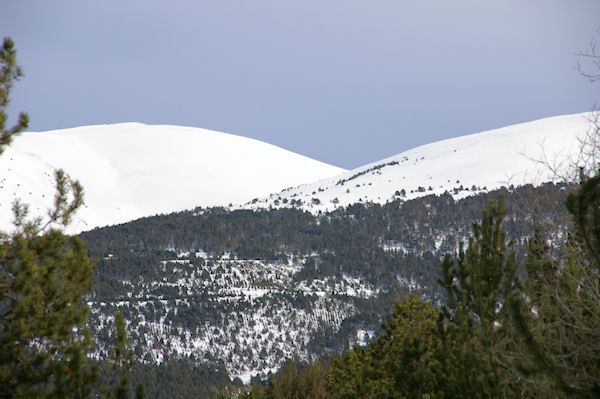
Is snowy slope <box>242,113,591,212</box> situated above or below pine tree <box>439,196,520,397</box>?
above

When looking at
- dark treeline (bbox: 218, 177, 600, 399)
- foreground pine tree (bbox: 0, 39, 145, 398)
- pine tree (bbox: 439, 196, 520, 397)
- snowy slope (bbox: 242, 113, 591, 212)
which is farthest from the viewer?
snowy slope (bbox: 242, 113, 591, 212)

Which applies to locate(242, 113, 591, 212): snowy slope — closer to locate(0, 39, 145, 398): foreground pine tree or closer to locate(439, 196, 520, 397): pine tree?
locate(439, 196, 520, 397): pine tree

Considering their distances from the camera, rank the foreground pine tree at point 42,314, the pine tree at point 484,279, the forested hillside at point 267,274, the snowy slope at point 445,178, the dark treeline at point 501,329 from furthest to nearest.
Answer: the snowy slope at point 445,178
the forested hillside at point 267,274
the pine tree at point 484,279
the foreground pine tree at point 42,314
the dark treeline at point 501,329

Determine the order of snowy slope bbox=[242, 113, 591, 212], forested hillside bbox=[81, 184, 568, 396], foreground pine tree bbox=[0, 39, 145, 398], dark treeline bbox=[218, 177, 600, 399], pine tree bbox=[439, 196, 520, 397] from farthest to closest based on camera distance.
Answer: snowy slope bbox=[242, 113, 591, 212] → forested hillside bbox=[81, 184, 568, 396] → pine tree bbox=[439, 196, 520, 397] → foreground pine tree bbox=[0, 39, 145, 398] → dark treeline bbox=[218, 177, 600, 399]

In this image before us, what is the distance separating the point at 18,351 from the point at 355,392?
25.4ft

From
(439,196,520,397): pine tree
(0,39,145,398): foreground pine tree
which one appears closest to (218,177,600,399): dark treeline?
(439,196,520,397): pine tree

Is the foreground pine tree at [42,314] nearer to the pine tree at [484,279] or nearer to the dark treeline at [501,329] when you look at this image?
the dark treeline at [501,329]

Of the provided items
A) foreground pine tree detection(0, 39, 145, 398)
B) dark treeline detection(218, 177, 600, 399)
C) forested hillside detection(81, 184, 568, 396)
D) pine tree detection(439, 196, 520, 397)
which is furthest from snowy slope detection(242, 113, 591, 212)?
foreground pine tree detection(0, 39, 145, 398)

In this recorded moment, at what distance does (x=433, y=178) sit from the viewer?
613 feet

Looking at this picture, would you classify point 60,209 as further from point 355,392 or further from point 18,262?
point 355,392

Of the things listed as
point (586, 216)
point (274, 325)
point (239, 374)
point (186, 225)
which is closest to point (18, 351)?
point (586, 216)

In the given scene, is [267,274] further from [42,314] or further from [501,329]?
[42,314]

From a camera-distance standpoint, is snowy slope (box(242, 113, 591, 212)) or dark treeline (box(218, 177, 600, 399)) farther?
snowy slope (box(242, 113, 591, 212))

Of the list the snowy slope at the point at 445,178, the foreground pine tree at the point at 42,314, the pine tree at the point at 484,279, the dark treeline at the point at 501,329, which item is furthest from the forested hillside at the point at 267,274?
the foreground pine tree at the point at 42,314
